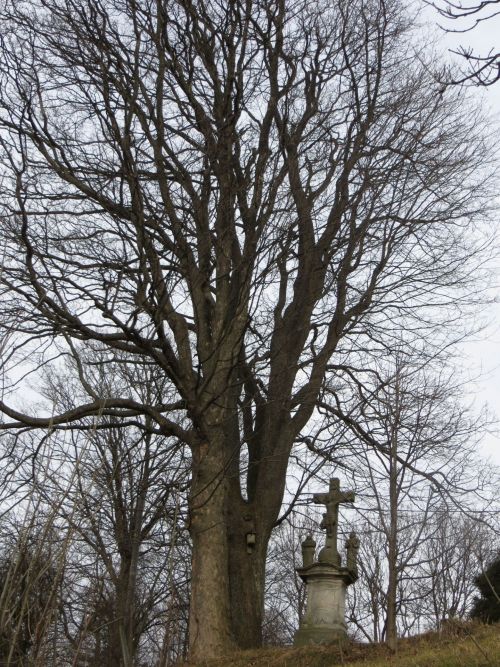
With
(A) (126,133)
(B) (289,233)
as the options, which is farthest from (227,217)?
(A) (126,133)

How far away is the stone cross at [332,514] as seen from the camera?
33.7 ft

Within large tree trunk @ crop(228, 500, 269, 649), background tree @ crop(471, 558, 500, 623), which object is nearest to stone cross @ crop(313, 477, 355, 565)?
large tree trunk @ crop(228, 500, 269, 649)

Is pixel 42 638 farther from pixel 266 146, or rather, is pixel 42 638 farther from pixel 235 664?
pixel 266 146

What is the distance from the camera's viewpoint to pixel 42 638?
378 cm

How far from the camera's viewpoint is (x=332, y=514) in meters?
10.6

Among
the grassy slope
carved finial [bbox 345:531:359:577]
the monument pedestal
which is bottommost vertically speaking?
the grassy slope

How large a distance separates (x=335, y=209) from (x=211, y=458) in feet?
11.4

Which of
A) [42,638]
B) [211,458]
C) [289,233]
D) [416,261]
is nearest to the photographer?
[42,638]

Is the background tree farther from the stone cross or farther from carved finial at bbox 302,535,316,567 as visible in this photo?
carved finial at bbox 302,535,316,567

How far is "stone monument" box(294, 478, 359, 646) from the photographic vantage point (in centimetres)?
974

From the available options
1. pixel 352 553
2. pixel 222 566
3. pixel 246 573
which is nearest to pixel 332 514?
pixel 352 553

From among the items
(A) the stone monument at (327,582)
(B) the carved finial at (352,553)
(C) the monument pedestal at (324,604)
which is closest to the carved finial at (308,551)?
(A) the stone monument at (327,582)

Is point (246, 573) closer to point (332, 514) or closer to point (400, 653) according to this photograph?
point (332, 514)

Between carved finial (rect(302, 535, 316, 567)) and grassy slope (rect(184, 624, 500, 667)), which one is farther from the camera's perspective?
carved finial (rect(302, 535, 316, 567))
